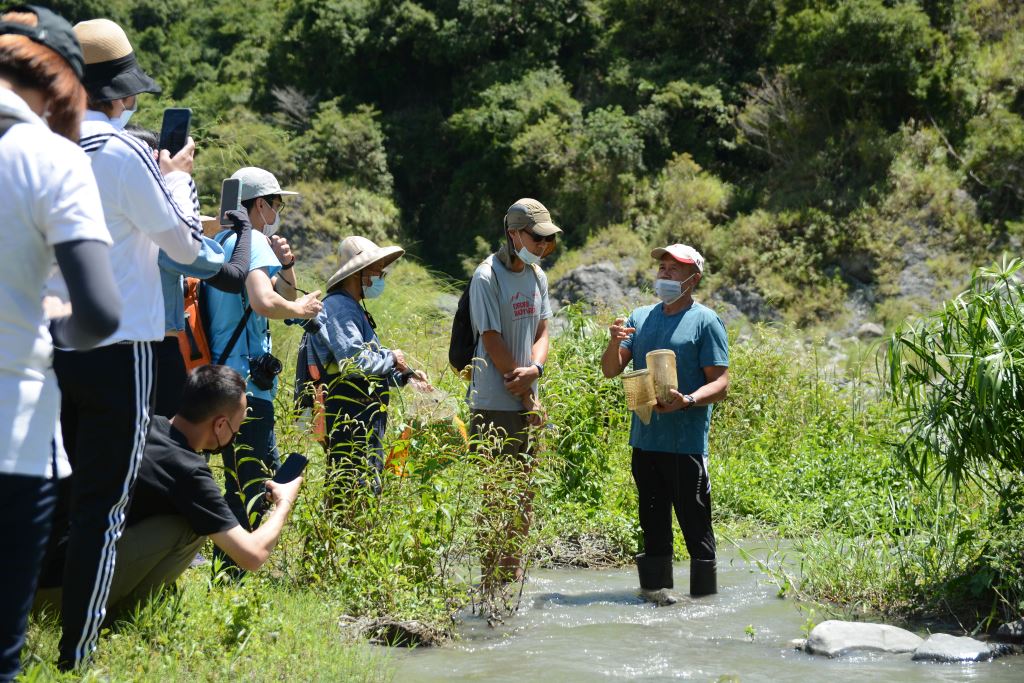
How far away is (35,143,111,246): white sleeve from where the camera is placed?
270cm

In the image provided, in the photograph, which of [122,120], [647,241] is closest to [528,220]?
[122,120]

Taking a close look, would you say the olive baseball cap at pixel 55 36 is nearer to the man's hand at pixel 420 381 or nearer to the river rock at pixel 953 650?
the man's hand at pixel 420 381

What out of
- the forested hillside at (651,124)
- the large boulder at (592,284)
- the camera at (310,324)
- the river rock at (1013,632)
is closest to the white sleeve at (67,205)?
the camera at (310,324)

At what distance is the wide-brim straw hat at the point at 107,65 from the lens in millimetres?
4090

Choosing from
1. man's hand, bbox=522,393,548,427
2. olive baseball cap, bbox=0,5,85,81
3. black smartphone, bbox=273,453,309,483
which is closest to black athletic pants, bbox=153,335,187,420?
black smartphone, bbox=273,453,309,483

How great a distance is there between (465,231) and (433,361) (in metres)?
21.5

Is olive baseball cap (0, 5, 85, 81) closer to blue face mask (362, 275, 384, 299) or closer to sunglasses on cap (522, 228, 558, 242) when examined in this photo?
blue face mask (362, 275, 384, 299)

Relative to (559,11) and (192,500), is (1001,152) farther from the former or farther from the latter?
(192,500)

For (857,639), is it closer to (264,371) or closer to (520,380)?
(520,380)

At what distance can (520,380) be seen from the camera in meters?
6.04

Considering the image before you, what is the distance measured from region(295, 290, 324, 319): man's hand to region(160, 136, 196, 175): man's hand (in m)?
1.01

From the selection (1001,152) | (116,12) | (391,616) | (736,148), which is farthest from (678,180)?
(391,616)

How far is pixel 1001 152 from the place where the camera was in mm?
22312

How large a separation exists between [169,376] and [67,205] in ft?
7.55
